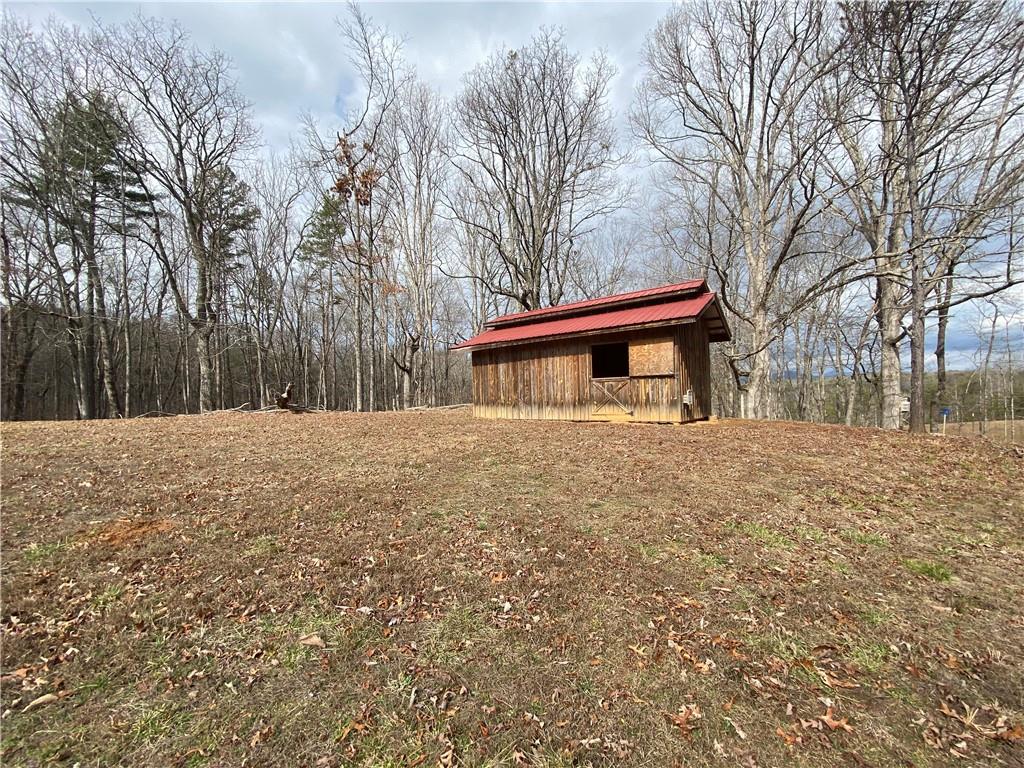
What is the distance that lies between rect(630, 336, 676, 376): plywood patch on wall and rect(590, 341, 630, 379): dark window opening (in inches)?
16.2

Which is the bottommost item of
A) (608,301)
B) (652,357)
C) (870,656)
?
(870,656)

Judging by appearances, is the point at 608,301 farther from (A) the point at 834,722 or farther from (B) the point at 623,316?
(A) the point at 834,722

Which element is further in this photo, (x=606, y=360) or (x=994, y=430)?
(x=994, y=430)

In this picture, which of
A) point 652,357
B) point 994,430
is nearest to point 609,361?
point 652,357

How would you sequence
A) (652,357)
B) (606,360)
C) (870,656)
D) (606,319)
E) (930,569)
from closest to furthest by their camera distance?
(870,656)
(930,569)
(652,357)
(606,319)
(606,360)

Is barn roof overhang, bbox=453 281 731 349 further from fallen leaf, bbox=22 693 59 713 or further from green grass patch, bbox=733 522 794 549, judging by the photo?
fallen leaf, bbox=22 693 59 713

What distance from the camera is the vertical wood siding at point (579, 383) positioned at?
11695 mm

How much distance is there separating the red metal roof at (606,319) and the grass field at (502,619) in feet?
19.6

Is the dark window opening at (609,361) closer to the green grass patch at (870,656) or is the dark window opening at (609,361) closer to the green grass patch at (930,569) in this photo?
the green grass patch at (930,569)

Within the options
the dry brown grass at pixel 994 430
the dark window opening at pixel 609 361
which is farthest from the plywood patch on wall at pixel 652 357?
the dry brown grass at pixel 994 430

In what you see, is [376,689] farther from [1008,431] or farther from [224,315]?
[1008,431]

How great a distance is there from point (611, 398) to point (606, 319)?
2534 mm

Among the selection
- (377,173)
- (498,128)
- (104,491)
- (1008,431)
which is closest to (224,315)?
(377,173)

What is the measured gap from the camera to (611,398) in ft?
41.2
